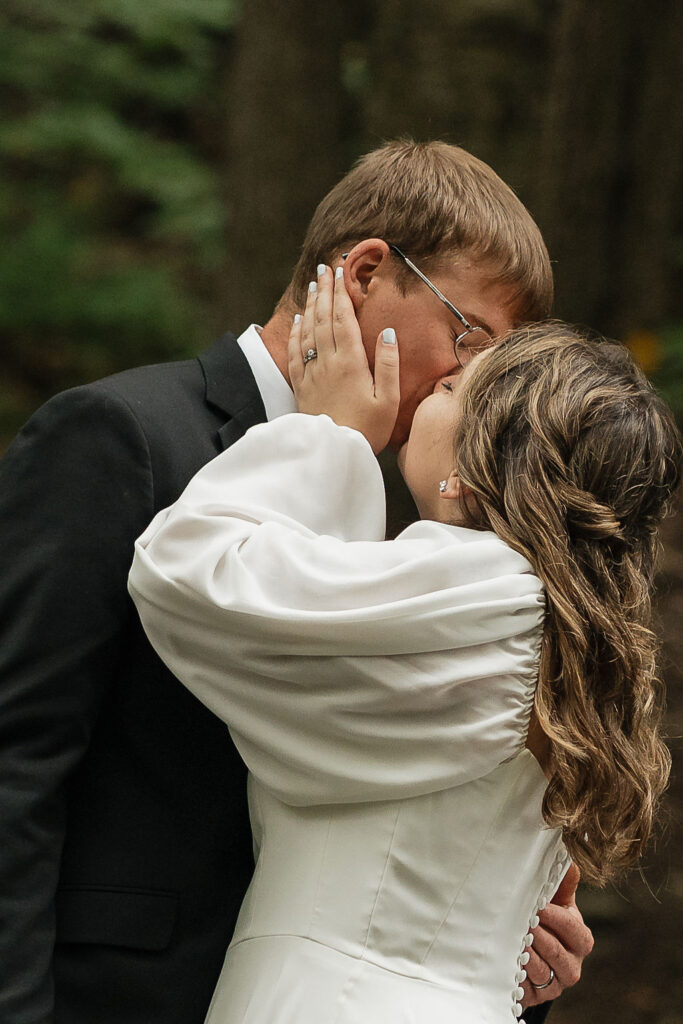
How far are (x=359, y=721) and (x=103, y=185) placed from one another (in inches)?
286

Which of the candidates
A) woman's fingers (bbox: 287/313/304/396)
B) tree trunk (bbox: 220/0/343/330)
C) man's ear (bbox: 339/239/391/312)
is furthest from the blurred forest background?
woman's fingers (bbox: 287/313/304/396)

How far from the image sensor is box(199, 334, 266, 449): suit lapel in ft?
7.75

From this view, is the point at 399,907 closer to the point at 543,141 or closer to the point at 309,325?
the point at 309,325

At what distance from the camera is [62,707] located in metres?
2.01

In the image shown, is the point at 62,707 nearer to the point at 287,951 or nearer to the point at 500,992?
the point at 287,951

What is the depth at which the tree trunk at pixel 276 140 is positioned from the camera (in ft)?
17.2

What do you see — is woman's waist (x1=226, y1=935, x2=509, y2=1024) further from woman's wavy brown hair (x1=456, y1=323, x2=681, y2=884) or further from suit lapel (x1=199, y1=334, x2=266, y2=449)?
suit lapel (x1=199, y1=334, x2=266, y2=449)

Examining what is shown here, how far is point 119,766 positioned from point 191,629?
0.50m

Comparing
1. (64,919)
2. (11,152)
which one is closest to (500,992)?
(64,919)

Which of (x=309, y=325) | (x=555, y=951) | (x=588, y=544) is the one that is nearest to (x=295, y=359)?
(x=309, y=325)

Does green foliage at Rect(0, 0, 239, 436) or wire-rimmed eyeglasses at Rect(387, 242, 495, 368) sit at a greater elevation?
wire-rimmed eyeglasses at Rect(387, 242, 495, 368)

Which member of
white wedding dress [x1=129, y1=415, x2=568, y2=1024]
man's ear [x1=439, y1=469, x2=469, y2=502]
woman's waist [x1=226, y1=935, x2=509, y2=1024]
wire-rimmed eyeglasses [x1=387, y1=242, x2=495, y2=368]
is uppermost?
wire-rimmed eyeglasses [x1=387, y1=242, x2=495, y2=368]

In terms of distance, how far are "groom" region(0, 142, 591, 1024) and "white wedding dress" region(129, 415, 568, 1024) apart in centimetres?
20

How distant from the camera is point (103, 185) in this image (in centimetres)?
828
